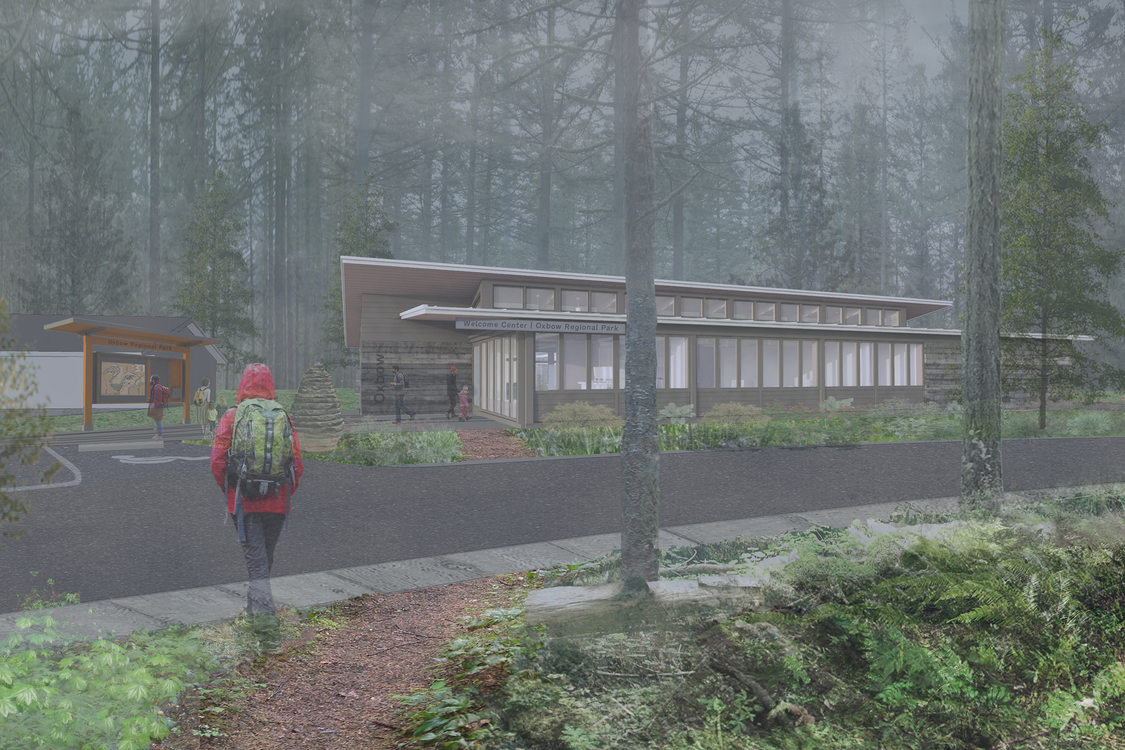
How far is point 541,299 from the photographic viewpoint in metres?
23.6

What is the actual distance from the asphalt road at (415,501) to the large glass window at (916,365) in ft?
42.6

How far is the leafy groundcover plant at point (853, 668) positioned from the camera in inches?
127

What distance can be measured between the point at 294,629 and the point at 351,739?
1.90 metres

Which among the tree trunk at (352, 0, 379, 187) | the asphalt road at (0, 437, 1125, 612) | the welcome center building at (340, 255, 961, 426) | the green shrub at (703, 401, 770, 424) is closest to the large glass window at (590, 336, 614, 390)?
the welcome center building at (340, 255, 961, 426)

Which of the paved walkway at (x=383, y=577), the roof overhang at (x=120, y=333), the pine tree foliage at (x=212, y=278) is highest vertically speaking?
the pine tree foliage at (x=212, y=278)

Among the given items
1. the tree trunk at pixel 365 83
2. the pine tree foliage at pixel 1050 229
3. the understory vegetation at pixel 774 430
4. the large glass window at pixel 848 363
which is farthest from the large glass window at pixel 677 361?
the tree trunk at pixel 365 83

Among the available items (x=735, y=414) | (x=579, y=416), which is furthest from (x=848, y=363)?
(x=579, y=416)

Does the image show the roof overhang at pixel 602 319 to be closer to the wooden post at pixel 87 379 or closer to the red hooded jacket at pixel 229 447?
the wooden post at pixel 87 379

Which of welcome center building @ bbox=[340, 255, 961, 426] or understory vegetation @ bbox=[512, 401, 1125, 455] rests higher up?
welcome center building @ bbox=[340, 255, 961, 426]

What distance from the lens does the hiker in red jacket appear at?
5391 mm

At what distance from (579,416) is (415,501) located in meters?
9.43

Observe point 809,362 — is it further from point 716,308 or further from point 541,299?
point 541,299

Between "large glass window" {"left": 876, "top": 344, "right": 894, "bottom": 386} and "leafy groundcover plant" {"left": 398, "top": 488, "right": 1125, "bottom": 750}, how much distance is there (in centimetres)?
Answer: 2461

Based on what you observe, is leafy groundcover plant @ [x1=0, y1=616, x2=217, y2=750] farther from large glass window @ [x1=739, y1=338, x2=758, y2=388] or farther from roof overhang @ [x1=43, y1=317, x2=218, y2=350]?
large glass window @ [x1=739, y1=338, x2=758, y2=388]
